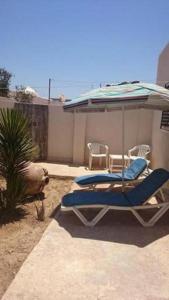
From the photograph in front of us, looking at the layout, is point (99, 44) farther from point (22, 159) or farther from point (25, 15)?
point (22, 159)

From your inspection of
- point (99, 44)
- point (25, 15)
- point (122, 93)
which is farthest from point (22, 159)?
point (99, 44)

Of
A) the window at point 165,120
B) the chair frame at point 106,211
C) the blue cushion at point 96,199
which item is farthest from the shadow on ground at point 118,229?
the window at point 165,120

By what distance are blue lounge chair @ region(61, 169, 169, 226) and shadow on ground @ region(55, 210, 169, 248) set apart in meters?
0.19

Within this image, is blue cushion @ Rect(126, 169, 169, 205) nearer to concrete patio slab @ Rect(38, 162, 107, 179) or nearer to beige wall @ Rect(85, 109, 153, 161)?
concrete patio slab @ Rect(38, 162, 107, 179)

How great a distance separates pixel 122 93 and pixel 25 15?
614 cm

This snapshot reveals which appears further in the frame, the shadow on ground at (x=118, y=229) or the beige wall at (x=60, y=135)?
the beige wall at (x=60, y=135)

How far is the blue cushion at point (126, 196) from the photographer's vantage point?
19.4 feet

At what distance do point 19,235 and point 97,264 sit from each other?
1.75 m

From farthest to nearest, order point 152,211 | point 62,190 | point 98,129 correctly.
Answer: point 98,129
point 62,190
point 152,211

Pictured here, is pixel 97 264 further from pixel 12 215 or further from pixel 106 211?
pixel 12 215

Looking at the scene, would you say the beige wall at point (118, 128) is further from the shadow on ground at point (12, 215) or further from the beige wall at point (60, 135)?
the shadow on ground at point (12, 215)

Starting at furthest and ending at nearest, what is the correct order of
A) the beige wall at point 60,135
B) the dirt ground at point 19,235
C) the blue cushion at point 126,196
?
the beige wall at point 60,135 < the blue cushion at point 126,196 < the dirt ground at point 19,235

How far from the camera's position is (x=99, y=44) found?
1345cm

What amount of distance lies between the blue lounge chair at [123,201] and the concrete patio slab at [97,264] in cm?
22
